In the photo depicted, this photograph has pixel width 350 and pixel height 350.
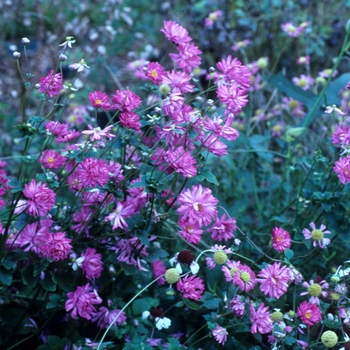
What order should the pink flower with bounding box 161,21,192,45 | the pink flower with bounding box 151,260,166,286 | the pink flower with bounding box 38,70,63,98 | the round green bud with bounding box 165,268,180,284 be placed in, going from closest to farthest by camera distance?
the round green bud with bounding box 165,268,180,284 → the pink flower with bounding box 38,70,63,98 → the pink flower with bounding box 161,21,192,45 → the pink flower with bounding box 151,260,166,286

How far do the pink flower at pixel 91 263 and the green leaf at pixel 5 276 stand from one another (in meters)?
0.16

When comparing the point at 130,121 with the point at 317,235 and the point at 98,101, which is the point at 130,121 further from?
the point at 317,235

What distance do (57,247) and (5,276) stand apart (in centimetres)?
15

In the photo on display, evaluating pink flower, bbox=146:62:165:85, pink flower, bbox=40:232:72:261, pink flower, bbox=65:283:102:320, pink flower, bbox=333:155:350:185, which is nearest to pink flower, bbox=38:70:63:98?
pink flower, bbox=146:62:165:85

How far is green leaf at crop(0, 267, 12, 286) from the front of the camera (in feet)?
4.10

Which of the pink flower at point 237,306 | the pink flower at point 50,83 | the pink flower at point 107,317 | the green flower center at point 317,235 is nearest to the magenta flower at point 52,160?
the pink flower at point 50,83

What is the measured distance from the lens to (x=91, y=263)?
132cm

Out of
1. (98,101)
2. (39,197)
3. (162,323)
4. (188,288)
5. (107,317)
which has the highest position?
(98,101)

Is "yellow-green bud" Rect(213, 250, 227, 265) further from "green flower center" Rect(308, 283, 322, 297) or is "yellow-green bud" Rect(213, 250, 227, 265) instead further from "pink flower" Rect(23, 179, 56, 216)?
"pink flower" Rect(23, 179, 56, 216)

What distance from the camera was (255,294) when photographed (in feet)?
4.64

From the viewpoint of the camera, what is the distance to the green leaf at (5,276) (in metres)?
1.25

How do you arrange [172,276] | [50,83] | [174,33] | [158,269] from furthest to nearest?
1. [158,269]
2. [174,33]
3. [50,83]
4. [172,276]

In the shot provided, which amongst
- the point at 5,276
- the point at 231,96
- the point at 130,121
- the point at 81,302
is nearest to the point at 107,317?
the point at 81,302

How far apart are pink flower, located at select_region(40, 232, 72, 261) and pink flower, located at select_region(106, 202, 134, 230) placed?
4.5 inches
